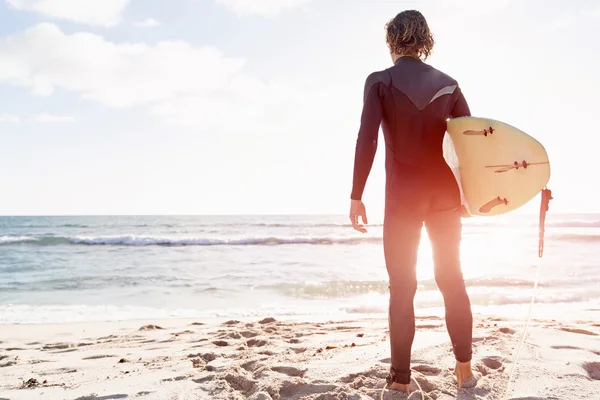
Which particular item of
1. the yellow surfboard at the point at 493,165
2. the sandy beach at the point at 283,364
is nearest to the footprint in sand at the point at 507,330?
the sandy beach at the point at 283,364

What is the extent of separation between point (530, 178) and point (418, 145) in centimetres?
66

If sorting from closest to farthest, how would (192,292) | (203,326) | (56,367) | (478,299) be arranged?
(56,367) → (203,326) → (478,299) → (192,292)

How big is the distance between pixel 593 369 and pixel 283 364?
6.76 feet

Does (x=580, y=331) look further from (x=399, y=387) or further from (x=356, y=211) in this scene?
(x=356, y=211)

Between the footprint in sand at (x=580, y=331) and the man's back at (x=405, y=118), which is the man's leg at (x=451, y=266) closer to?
the man's back at (x=405, y=118)

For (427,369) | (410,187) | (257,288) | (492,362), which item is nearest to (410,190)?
(410,187)

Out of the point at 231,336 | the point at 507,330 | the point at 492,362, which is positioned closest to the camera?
the point at 492,362

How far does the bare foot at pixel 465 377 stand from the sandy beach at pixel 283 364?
53 millimetres

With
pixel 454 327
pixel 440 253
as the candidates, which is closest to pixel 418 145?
pixel 440 253

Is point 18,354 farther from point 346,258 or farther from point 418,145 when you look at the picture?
point 346,258

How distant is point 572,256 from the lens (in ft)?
48.6

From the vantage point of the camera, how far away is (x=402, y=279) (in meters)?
2.72

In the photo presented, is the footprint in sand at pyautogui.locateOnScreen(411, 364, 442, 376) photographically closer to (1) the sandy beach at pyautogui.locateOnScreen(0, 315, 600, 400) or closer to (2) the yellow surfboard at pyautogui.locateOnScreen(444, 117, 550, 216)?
→ (1) the sandy beach at pyautogui.locateOnScreen(0, 315, 600, 400)

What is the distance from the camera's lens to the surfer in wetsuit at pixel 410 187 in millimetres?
2711
